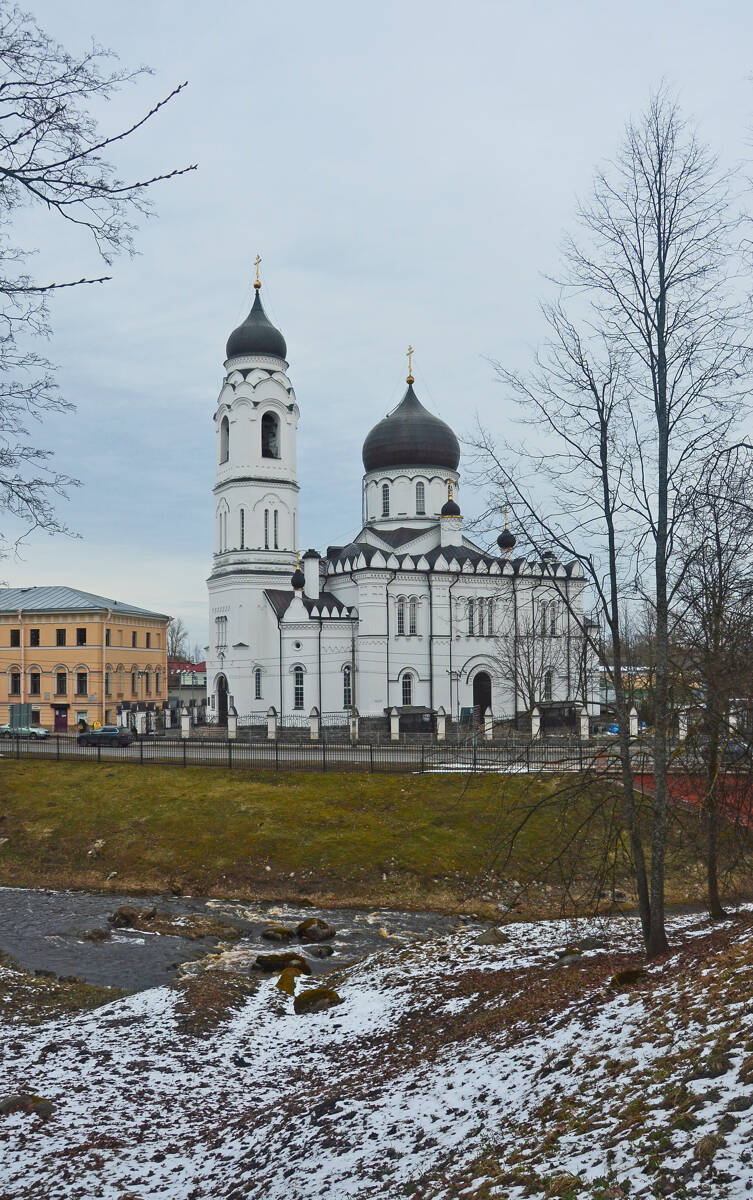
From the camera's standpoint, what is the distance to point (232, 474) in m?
48.8

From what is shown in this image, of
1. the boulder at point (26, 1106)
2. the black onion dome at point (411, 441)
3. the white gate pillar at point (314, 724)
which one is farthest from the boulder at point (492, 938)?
the black onion dome at point (411, 441)

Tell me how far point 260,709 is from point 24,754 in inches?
543

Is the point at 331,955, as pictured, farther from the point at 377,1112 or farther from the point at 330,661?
the point at 330,661

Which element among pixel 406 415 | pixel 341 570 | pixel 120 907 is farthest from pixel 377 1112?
pixel 406 415

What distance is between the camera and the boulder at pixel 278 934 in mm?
17714

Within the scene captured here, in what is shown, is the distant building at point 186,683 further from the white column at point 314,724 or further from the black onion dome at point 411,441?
the white column at point 314,724

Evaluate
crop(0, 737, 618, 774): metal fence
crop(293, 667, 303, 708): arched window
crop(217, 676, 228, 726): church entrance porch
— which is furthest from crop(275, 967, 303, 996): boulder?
crop(217, 676, 228, 726): church entrance porch

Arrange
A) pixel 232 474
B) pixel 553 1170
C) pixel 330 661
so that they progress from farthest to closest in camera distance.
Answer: pixel 232 474
pixel 330 661
pixel 553 1170

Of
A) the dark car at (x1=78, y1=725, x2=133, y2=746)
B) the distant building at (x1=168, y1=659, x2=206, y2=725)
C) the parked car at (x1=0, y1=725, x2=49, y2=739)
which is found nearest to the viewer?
the dark car at (x1=78, y1=725, x2=133, y2=746)

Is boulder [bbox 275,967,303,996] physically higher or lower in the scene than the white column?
lower

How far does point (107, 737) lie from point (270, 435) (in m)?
19.7

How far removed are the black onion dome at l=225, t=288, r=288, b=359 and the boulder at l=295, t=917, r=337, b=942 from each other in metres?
37.1

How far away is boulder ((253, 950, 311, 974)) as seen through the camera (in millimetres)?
15516

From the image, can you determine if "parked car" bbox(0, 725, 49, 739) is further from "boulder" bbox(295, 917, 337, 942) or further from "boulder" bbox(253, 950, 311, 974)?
"boulder" bbox(253, 950, 311, 974)
